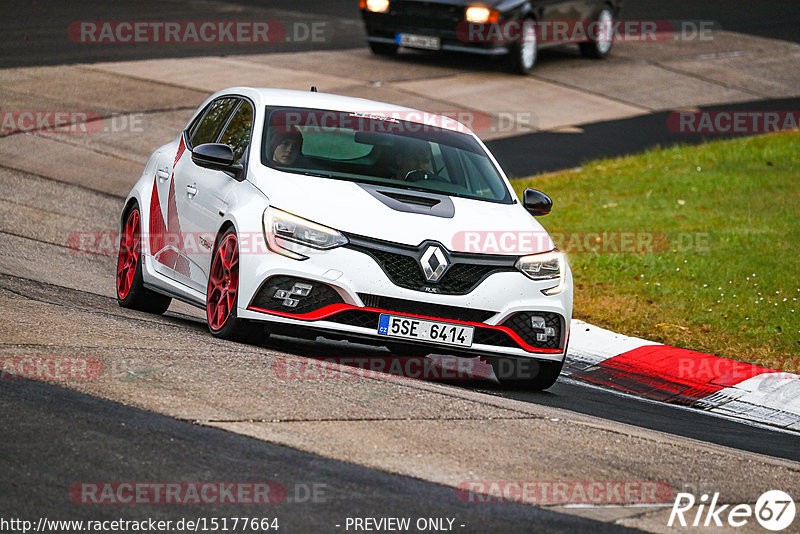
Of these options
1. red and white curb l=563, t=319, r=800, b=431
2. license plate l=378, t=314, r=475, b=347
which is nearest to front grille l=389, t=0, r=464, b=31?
red and white curb l=563, t=319, r=800, b=431

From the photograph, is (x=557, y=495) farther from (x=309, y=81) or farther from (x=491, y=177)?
(x=309, y=81)

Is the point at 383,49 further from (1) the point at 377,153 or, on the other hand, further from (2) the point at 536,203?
(1) the point at 377,153

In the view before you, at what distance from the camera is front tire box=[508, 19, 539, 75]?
73.2 ft

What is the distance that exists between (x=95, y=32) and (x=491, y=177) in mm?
15969

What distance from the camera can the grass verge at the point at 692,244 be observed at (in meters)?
10.9

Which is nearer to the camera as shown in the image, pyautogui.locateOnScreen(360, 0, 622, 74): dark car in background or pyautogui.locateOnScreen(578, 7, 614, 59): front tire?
pyautogui.locateOnScreen(360, 0, 622, 74): dark car in background

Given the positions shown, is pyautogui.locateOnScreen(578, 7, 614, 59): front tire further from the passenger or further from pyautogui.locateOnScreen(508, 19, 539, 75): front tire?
the passenger

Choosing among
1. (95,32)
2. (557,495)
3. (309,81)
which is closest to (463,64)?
(309,81)

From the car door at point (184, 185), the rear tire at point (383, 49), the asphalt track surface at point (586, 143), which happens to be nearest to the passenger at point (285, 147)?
the car door at point (184, 185)

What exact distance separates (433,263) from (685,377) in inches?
121

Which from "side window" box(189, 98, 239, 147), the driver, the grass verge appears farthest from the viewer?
the grass verge

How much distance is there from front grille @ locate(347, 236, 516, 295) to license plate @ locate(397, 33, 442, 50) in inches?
570

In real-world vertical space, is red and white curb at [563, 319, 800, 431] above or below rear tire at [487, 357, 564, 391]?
below

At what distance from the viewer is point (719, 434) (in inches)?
320
